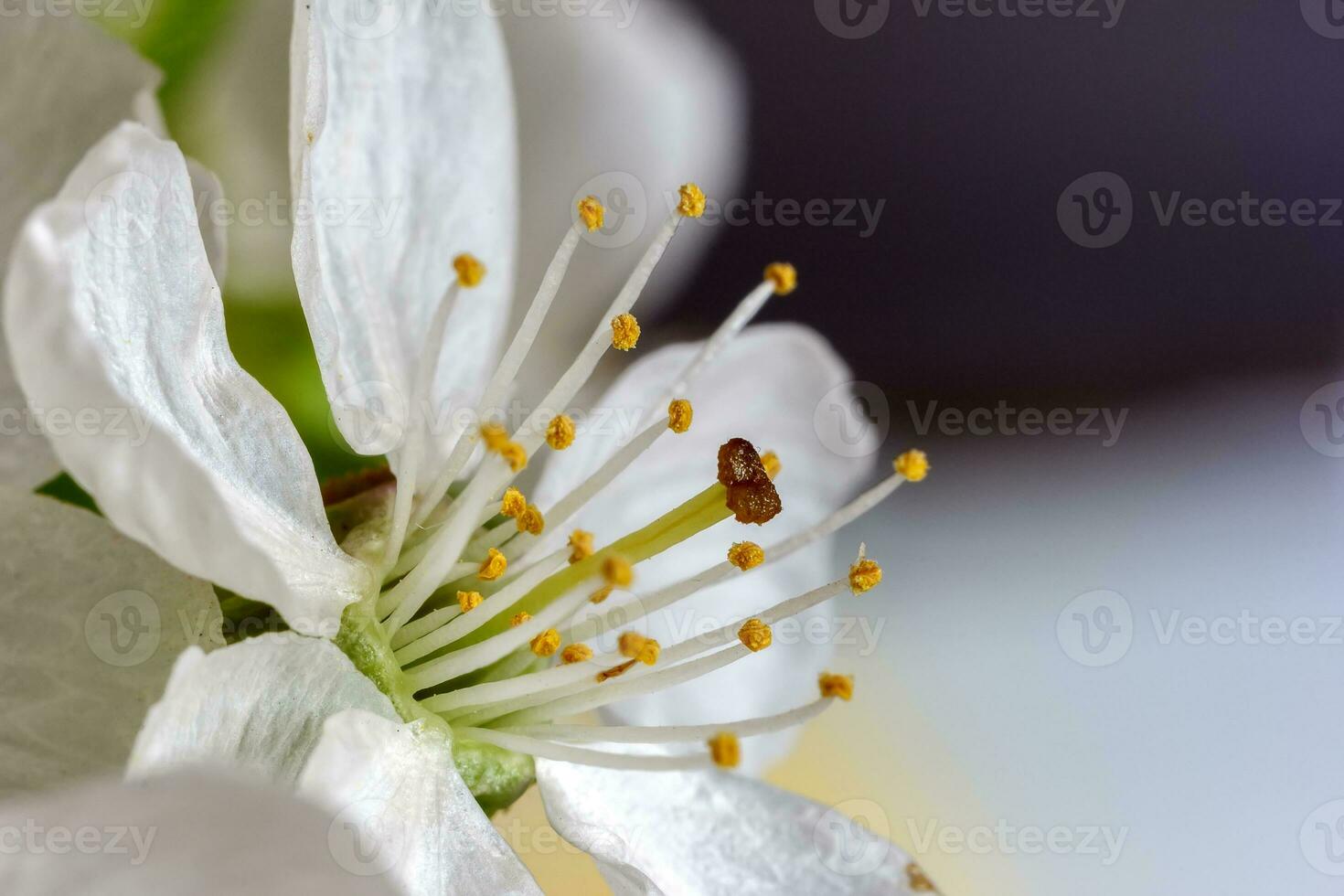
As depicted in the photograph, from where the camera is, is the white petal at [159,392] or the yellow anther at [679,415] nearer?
the white petal at [159,392]

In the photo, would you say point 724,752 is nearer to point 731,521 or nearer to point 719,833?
point 719,833

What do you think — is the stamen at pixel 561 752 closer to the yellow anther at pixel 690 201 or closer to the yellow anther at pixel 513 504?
the yellow anther at pixel 513 504

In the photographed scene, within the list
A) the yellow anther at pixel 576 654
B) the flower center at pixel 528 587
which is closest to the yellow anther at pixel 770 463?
the flower center at pixel 528 587

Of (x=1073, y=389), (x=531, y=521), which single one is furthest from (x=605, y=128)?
(x=1073, y=389)

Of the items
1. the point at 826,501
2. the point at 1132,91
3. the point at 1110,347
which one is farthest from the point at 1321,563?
the point at 826,501

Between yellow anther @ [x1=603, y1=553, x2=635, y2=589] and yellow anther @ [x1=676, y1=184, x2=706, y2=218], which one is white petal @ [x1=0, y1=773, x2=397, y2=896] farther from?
yellow anther @ [x1=676, y1=184, x2=706, y2=218]

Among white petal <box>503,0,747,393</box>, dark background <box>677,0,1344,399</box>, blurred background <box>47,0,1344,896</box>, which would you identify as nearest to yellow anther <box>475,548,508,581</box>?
white petal <box>503,0,747,393</box>
